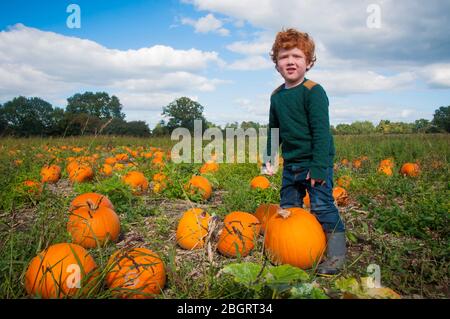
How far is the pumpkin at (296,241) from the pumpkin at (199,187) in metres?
1.92

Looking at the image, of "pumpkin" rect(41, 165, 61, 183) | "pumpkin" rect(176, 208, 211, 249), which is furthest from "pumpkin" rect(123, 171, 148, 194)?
"pumpkin" rect(176, 208, 211, 249)

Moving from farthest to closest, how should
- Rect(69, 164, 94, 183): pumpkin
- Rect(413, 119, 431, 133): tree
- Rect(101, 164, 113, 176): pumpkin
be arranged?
Rect(413, 119, 431, 133): tree
Rect(101, 164, 113, 176): pumpkin
Rect(69, 164, 94, 183): pumpkin

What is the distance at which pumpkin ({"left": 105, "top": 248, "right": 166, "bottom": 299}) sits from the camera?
77.4 inches

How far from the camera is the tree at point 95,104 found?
58.3 meters

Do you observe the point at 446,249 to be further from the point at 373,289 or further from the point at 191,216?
the point at 191,216

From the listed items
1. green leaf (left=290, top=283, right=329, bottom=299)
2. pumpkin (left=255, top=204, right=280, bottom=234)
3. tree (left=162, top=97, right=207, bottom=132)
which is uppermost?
tree (left=162, top=97, right=207, bottom=132)

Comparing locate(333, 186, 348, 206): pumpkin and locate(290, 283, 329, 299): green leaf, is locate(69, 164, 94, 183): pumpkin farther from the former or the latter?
locate(290, 283, 329, 299): green leaf

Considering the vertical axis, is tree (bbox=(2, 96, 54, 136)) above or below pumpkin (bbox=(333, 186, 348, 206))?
above

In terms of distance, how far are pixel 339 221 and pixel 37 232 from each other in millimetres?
2383

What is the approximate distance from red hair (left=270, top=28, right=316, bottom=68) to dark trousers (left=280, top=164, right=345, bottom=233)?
1.03m

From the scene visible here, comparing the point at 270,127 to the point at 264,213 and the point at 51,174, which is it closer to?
the point at 264,213

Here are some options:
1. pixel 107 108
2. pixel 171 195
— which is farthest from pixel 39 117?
pixel 171 195

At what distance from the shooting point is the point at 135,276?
205 cm

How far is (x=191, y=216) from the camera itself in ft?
10.0
